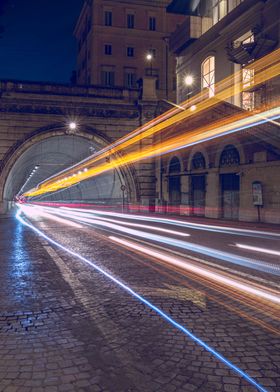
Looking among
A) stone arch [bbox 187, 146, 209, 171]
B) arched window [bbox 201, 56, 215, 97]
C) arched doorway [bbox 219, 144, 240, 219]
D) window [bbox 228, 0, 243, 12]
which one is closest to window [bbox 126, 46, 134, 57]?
arched window [bbox 201, 56, 215, 97]

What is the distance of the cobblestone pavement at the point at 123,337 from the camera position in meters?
3.56

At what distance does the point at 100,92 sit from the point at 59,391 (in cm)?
3193

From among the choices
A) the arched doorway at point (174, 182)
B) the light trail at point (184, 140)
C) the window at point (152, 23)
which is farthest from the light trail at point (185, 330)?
the window at point (152, 23)

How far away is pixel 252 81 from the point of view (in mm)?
25938

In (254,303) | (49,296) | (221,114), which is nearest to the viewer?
(254,303)

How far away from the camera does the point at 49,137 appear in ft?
106

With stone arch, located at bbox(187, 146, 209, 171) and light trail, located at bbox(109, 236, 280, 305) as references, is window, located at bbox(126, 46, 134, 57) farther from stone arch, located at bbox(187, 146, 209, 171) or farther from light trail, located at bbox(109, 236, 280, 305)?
light trail, located at bbox(109, 236, 280, 305)

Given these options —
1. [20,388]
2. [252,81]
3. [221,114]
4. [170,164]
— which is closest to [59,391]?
[20,388]

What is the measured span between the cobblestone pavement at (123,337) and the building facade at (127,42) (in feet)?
150

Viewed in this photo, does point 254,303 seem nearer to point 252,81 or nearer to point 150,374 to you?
point 150,374

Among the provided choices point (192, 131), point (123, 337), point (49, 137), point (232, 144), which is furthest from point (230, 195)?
point (123, 337)

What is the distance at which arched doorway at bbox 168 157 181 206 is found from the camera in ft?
107

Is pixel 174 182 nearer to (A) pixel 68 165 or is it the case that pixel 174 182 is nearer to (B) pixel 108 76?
(A) pixel 68 165

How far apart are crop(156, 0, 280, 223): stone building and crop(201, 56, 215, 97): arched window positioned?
0.04m
